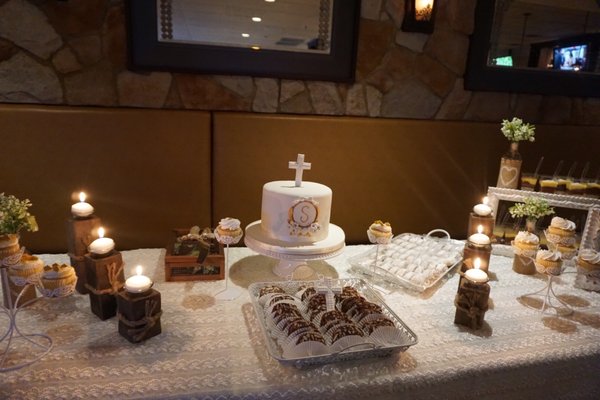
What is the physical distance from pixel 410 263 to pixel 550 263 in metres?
0.39

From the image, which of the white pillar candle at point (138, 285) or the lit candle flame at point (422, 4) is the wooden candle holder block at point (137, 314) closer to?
the white pillar candle at point (138, 285)

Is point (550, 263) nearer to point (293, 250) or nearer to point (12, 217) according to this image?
point (293, 250)

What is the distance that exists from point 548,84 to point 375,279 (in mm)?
1219

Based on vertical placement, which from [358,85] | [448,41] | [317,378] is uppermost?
[448,41]

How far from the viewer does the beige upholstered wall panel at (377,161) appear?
155 centimetres

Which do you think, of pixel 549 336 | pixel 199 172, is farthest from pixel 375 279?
pixel 199 172

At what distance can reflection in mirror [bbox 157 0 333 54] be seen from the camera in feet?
4.71

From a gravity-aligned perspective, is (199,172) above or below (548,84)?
below

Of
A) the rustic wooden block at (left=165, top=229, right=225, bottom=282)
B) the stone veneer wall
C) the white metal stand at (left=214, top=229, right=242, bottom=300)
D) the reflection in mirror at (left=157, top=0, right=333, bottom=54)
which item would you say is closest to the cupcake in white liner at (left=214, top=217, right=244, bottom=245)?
the white metal stand at (left=214, top=229, right=242, bottom=300)

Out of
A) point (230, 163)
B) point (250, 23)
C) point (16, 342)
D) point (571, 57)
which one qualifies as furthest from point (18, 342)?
point (571, 57)

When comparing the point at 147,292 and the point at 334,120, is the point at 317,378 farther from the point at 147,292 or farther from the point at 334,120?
the point at 334,120

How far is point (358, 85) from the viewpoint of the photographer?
1638mm

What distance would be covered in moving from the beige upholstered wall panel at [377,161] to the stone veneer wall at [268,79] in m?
0.08

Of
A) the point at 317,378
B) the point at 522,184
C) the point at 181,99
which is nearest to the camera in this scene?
the point at 317,378
